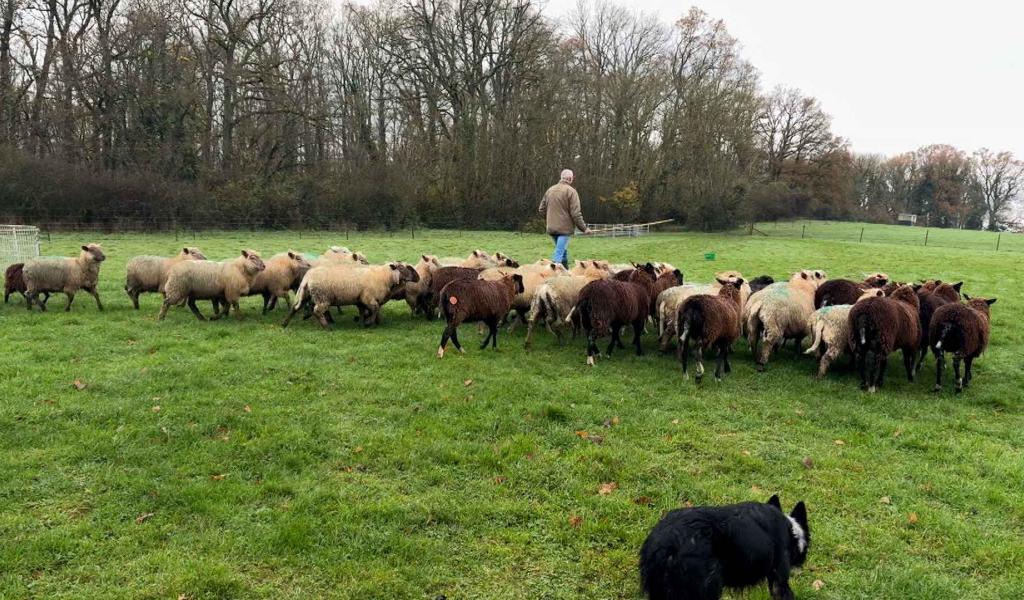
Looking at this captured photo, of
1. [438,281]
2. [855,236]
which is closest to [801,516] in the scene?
[438,281]

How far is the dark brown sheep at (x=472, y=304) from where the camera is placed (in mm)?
8523

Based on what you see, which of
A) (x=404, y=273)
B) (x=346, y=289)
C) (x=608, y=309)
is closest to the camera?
(x=608, y=309)

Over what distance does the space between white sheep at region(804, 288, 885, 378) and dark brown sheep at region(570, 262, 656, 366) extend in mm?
2317

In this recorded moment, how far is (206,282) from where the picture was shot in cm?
1030

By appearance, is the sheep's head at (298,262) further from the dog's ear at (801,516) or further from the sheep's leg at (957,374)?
the sheep's leg at (957,374)

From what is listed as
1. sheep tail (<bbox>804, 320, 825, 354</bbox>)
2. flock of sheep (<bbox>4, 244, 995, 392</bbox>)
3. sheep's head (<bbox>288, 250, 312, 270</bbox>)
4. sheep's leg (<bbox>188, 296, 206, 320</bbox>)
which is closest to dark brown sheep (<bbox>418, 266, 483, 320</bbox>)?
flock of sheep (<bbox>4, 244, 995, 392</bbox>)

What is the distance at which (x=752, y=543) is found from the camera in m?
3.15

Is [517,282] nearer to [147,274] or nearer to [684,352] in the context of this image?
[684,352]

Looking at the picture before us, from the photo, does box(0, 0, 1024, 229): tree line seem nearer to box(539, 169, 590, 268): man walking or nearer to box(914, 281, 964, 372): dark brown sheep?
box(539, 169, 590, 268): man walking

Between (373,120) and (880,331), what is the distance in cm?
3829

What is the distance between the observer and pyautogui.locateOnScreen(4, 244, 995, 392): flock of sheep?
7316mm

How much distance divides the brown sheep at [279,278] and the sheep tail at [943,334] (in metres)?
10.2

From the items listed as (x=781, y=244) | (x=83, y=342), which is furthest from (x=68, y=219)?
(x=781, y=244)

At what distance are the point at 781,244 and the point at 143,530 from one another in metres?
33.4
